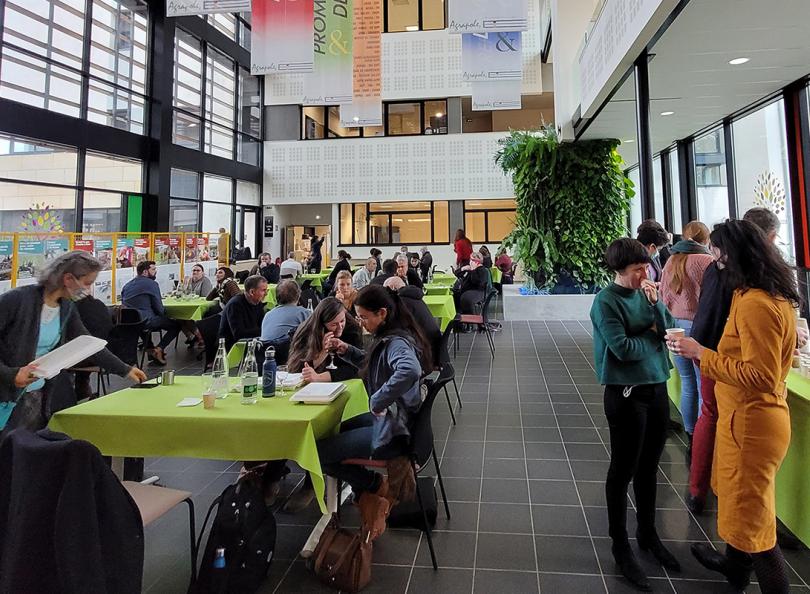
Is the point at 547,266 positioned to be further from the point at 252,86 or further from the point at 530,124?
the point at 252,86

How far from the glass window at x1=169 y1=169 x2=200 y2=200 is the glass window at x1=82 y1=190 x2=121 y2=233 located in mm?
1628

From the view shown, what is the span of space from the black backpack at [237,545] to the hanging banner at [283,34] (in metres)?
7.02

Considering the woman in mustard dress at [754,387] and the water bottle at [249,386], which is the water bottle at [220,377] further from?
the woman in mustard dress at [754,387]

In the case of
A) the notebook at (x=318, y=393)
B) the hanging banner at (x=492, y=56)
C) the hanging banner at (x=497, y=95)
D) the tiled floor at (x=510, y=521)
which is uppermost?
the hanging banner at (x=492, y=56)

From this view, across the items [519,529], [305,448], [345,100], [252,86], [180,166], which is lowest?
[519,529]

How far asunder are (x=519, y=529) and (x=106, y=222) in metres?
11.5

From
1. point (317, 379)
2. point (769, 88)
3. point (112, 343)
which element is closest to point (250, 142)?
point (112, 343)

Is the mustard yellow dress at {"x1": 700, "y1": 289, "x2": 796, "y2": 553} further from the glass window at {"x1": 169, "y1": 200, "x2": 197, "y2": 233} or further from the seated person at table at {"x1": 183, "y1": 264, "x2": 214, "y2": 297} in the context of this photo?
the glass window at {"x1": 169, "y1": 200, "x2": 197, "y2": 233}

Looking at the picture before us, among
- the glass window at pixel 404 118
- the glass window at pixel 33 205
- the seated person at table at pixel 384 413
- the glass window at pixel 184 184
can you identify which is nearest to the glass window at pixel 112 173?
the glass window at pixel 33 205

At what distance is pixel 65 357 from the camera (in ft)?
7.80

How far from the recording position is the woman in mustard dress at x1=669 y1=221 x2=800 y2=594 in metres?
1.86

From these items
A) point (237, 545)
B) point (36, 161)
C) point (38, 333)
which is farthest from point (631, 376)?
point (36, 161)

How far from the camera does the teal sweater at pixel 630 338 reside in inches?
90.6

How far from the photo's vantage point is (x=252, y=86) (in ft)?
56.2
